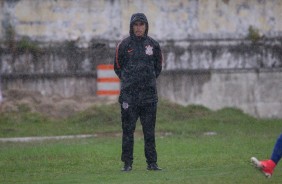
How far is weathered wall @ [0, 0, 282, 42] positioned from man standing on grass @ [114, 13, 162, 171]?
46.9 feet

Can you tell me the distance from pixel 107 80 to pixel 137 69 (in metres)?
13.9

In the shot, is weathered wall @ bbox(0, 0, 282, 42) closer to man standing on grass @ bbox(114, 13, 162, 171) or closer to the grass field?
the grass field

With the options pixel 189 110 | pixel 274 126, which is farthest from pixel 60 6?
pixel 274 126


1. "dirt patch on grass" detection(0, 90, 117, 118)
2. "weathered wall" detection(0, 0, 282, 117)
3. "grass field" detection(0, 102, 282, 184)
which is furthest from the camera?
"weathered wall" detection(0, 0, 282, 117)

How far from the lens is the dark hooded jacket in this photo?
15406 mm

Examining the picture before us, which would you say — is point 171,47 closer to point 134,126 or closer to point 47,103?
point 47,103

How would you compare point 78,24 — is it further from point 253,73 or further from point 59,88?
point 253,73

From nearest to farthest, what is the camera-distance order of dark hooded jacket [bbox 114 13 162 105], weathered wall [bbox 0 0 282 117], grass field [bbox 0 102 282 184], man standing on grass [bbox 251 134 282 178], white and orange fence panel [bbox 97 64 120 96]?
man standing on grass [bbox 251 134 282 178], grass field [bbox 0 102 282 184], dark hooded jacket [bbox 114 13 162 105], white and orange fence panel [bbox 97 64 120 96], weathered wall [bbox 0 0 282 117]

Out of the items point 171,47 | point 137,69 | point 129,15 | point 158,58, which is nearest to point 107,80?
point 129,15

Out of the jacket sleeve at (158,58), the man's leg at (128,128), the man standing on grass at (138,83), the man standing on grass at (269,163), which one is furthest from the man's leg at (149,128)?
the man standing on grass at (269,163)

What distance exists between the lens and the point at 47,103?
2886 cm

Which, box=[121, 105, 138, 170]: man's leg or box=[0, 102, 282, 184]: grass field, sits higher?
box=[121, 105, 138, 170]: man's leg

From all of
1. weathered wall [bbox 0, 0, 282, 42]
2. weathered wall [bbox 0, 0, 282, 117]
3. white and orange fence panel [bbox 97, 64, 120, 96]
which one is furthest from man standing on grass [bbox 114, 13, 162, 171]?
weathered wall [bbox 0, 0, 282, 42]

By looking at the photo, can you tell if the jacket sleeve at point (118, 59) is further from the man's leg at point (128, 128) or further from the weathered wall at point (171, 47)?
the weathered wall at point (171, 47)
